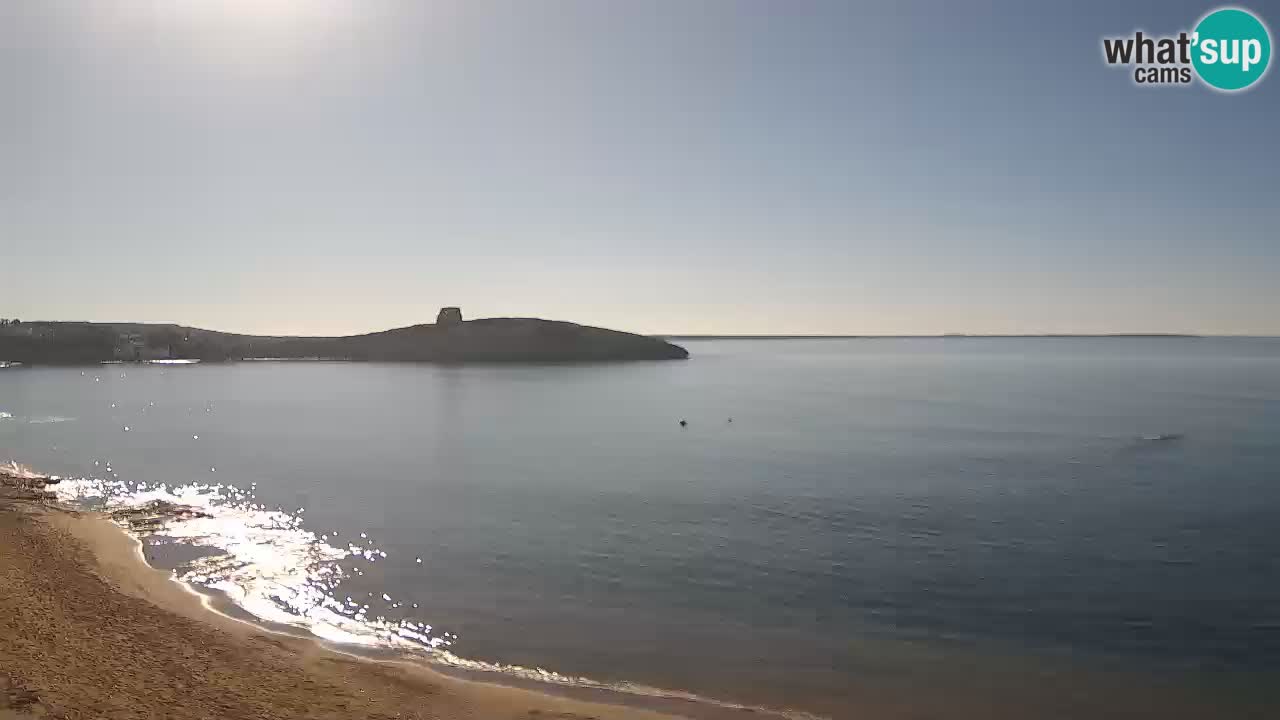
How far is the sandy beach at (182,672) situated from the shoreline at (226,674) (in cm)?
3

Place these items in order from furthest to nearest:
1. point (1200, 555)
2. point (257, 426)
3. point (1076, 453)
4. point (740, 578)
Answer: point (257, 426) < point (1076, 453) < point (1200, 555) < point (740, 578)

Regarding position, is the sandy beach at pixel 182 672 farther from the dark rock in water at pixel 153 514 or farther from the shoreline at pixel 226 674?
the dark rock in water at pixel 153 514

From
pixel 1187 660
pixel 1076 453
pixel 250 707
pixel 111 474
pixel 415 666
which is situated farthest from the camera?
pixel 1076 453

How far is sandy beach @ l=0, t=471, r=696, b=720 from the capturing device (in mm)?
14719

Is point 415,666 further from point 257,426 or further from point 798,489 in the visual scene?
point 257,426

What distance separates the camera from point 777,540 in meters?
32.1

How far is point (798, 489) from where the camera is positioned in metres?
43.8

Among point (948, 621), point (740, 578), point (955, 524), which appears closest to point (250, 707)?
point (740, 578)

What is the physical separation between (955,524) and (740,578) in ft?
45.0

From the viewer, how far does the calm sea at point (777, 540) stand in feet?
66.0

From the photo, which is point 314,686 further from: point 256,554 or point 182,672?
point 256,554

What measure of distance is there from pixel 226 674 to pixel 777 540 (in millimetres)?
21754

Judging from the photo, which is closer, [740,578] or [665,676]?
[665,676]

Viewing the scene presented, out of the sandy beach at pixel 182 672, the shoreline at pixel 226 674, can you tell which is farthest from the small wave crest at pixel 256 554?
the sandy beach at pixel 182 672
